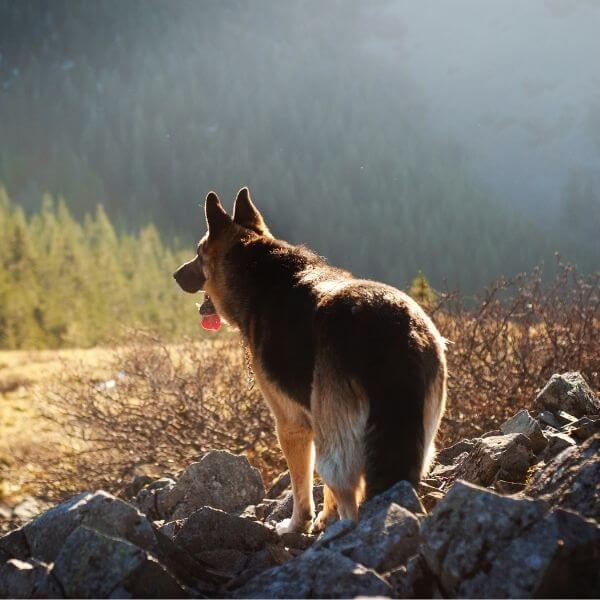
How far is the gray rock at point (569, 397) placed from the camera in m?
6.91

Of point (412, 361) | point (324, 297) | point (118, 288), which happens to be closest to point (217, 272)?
point (324, 297)

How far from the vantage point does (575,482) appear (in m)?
3.63

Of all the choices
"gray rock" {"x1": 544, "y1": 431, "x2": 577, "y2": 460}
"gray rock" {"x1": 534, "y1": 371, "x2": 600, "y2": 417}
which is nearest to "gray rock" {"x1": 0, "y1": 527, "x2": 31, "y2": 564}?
"gray rock" {"x1": 544, "y1": 431, "x2": 577, "y2": 460}

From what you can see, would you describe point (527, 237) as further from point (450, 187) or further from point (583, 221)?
point (450, 187)

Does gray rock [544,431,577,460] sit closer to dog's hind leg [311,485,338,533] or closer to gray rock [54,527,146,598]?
dog's hind leg [311,485,338,533]

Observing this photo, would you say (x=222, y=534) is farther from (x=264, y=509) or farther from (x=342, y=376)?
(x=264, y=509)

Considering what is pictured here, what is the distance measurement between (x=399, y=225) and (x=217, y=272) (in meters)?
136

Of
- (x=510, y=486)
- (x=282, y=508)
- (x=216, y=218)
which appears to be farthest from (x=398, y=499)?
(x=216, y=218)

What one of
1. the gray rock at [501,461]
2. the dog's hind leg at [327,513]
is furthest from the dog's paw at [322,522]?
the gray rock at [501,461]

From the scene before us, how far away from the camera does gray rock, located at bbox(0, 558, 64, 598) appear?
362cm

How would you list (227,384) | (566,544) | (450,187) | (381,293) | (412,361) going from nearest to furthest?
(566,544)
(412,361)
(381,293)
(227,384)
(450,187)

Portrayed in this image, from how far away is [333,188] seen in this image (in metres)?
160

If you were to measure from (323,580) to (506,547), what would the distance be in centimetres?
81

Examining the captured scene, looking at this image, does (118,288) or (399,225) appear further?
(399,225)
